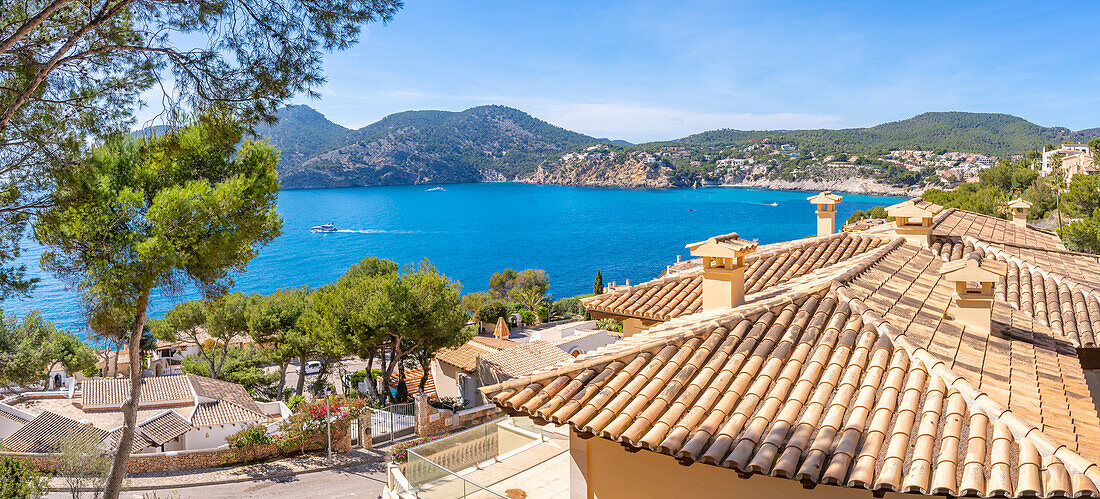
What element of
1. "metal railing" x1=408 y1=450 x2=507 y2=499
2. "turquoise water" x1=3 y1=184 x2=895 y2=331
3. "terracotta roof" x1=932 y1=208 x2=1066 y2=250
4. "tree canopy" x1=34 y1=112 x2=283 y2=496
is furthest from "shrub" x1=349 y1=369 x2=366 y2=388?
"terracotta roof" x1=932 y1=208 x2=1066 y2=250

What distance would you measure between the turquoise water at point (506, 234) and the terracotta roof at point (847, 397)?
53409mm

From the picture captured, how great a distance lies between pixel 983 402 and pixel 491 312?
131ft

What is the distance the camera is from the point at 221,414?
2095 cm

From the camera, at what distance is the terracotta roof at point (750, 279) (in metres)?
10.0

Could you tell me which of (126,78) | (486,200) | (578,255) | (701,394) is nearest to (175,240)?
(126,78)

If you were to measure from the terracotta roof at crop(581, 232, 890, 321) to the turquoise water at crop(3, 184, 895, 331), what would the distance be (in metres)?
48.8

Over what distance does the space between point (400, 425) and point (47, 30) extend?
1462cm

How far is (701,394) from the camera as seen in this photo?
→ 4590 millimetres

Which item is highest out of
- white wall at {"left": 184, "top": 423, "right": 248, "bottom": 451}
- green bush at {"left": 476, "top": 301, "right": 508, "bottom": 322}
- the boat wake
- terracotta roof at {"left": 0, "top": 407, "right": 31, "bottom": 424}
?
terracotta roof at {"left": 0, "top": 407, "right": 31, "bottom": 424}

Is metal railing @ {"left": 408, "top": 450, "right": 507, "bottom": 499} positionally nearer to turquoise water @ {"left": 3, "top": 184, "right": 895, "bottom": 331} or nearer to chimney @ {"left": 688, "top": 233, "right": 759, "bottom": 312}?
chimney @ {"left": 688, "top": 233, "right": 759, "bottom": 312}

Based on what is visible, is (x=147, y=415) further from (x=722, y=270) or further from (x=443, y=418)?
(x=722, y=270)

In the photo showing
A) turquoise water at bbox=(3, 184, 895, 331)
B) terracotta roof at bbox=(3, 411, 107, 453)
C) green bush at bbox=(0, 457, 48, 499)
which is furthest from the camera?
turquoise water at bbox=(3, 184, 895, 331)

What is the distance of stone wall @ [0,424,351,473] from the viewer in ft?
52.3

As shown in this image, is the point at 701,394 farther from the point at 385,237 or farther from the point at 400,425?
the point at 385,237
